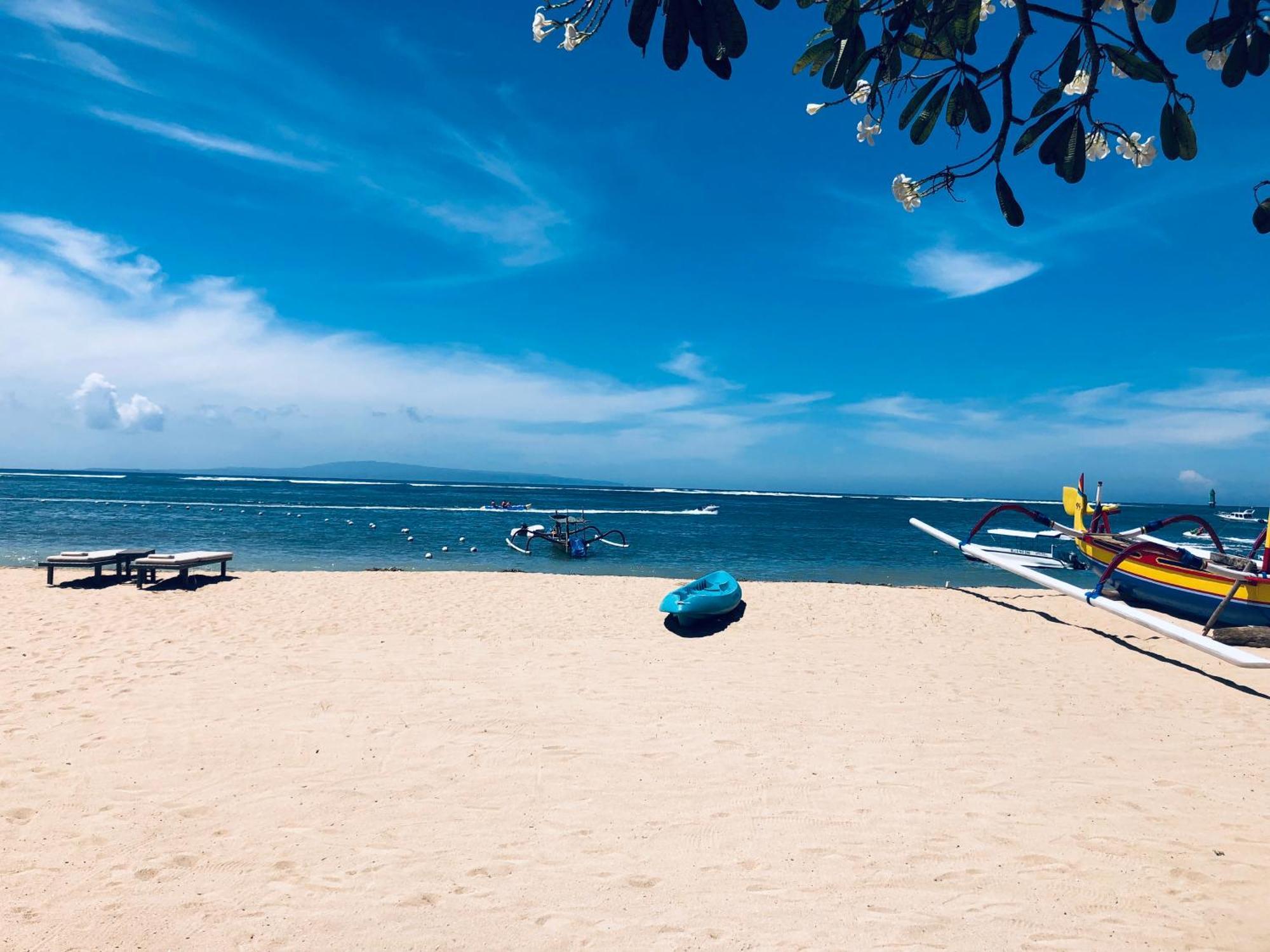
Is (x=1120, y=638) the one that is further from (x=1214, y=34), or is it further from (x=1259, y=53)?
(x=1214, y=34)

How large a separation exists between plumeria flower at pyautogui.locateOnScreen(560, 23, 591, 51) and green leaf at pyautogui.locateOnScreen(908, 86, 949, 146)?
40.4 inches

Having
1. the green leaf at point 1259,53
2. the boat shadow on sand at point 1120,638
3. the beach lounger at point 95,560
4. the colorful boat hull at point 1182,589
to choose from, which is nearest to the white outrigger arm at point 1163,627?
the boat shadow on sand at point 1120,638

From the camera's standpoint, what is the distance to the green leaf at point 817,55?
1.81 metres

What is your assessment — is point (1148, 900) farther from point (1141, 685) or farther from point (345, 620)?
point (345, 620)

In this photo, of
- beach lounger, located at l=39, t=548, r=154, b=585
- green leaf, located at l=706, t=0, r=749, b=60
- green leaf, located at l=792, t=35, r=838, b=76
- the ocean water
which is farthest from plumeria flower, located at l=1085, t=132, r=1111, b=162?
the ocean water

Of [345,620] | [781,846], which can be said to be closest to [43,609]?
[345,620]

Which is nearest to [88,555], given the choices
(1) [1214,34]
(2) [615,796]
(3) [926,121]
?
(2) [615,796]

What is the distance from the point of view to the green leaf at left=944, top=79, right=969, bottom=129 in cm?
189

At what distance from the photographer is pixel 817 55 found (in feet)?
6.01

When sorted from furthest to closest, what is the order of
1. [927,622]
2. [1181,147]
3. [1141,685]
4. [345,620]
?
[927,622], [345,620], [1141,685], [1181,147]

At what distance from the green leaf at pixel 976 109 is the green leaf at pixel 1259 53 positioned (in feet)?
2.53

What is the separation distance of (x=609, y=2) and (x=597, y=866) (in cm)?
443

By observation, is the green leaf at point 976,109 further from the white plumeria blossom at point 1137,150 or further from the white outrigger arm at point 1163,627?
the white outrigger arm at point 1163,627

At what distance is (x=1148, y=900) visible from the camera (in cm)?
390
